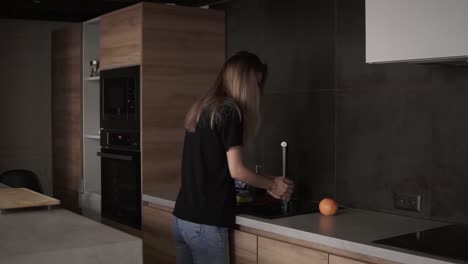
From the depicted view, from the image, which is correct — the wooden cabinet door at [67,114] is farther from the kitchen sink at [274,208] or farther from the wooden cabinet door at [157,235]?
the kitchen sink at [274,208]

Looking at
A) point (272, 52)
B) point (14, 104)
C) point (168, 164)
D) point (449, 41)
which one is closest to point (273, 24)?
point (272, 52)

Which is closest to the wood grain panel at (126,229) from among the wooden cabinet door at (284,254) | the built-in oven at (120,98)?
the built-in oven at (120,98)

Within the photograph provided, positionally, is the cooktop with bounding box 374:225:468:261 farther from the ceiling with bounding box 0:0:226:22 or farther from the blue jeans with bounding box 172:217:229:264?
the ceiling with bounding box 0:0:226:22

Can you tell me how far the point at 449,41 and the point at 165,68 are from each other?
2.12m

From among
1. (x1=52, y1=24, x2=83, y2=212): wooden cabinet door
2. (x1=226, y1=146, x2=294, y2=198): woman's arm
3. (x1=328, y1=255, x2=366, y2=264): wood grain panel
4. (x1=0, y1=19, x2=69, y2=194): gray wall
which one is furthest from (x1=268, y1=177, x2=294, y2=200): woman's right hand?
(x1=0, y1=19, x2=69, y2=194): gray wall

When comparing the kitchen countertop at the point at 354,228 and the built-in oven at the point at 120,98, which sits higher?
the built-in oven at the point at 120,98

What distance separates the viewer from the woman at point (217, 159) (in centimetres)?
279

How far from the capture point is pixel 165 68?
3.96m

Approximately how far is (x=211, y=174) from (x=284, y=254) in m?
0.48

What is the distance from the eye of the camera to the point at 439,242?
2375 millimetres

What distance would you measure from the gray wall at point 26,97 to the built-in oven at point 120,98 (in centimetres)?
151

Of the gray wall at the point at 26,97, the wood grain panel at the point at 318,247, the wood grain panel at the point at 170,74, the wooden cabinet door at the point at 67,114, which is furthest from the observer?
the gray wall at the point at 26,97

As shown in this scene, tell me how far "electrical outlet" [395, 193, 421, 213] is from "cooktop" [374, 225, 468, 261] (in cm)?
22

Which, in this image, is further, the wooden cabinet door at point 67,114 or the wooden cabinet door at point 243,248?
the wooden cabinet door at point 67,114
